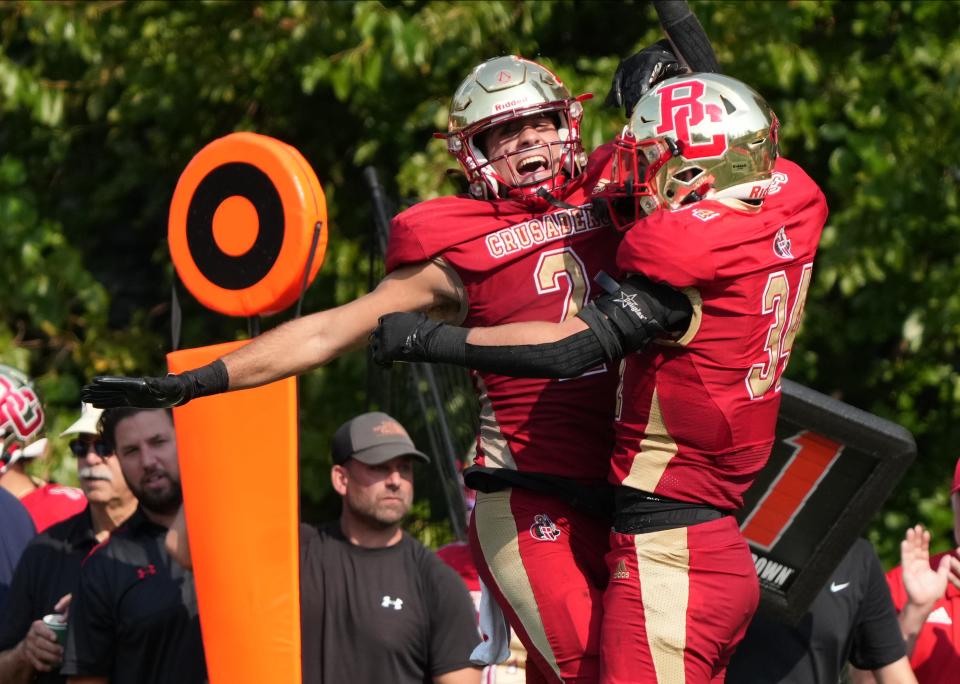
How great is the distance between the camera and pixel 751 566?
3643mm

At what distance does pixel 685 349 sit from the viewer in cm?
351

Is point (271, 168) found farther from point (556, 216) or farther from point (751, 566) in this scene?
point (751, 566)

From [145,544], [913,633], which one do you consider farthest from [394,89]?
[913,633]

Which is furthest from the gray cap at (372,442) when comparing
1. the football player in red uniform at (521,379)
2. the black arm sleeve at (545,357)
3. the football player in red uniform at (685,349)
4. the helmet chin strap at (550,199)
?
the black arm sleeve at (545,357)

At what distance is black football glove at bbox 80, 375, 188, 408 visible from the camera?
3.54m

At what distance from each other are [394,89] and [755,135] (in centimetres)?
450

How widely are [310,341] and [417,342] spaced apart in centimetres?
38

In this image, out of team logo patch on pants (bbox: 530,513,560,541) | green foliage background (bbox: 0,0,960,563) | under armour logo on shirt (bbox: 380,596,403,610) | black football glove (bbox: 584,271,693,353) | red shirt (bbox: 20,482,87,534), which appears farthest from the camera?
green foliage background (bbox: 0,0,960,563)

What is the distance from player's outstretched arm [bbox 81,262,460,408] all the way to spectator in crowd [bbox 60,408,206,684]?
5.40ft

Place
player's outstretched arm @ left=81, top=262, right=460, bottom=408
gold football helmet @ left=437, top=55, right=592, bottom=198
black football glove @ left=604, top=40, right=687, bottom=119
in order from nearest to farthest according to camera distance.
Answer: player's outstretched arm @ left=81, top=262, right=460, bottom=408 → gold football helmet @ left=437, top=55, right=592, bottom=198 → black football glove @ left=604, top=40, right=687, bottom=119

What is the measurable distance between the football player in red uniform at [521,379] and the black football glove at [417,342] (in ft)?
0.95

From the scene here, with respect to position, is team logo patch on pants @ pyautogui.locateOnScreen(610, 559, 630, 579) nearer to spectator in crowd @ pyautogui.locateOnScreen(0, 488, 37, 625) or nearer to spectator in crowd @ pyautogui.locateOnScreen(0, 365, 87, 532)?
spectator in crowd @ pyautogui.locateOnScreen(0, 488, 37, 625)

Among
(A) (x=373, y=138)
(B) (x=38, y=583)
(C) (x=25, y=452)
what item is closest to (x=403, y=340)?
(B) (x=38, y=583)

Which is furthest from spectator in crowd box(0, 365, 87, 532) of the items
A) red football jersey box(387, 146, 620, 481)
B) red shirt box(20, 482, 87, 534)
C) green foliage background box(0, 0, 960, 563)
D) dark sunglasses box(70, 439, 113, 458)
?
red football jersey box(387, 146, 620, 481)
